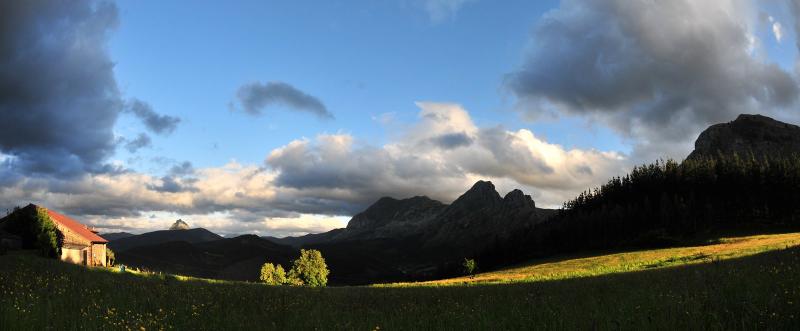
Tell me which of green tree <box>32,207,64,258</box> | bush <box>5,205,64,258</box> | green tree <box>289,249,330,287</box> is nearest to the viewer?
green tree <box>32,207,64,258</box>

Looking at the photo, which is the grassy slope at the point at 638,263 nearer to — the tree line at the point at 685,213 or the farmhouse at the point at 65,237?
the tree line at the point at 685,213

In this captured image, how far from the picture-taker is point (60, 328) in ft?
29.6

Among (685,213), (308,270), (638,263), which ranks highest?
(685,213)

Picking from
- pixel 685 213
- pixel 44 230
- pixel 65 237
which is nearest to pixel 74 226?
pixel 65 237

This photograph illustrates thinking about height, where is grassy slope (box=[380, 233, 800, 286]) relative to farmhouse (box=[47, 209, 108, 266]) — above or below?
below

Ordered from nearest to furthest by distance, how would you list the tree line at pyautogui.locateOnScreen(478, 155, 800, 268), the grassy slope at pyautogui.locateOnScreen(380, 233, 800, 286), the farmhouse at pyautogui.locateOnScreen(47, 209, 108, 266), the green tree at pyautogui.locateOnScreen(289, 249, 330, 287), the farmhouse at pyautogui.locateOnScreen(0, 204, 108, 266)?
the grassy slope at pyautogui.locateOnScreen(380, 233, 800, 286)
the farmhouse at pyautogui.locateOnScreen(0, 204, 108, 266)
the farmhouse at pyautogui.locateOnScreen(47, 209, 108, 266)
the green tree at pyautogui.locateOnScreen(289, 249, 330, 287)
the tree line at pyautogui.locateOnScreen(478, 155, 800, 268)

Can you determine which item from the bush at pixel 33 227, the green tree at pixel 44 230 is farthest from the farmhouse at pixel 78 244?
the green tree at pixel 44 230

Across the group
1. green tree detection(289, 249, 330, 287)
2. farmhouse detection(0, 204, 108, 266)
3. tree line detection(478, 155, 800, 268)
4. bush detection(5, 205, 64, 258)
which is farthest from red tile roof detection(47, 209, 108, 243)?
tree line detection(478, 155, 800, 268)

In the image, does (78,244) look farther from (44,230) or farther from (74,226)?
(44,230)

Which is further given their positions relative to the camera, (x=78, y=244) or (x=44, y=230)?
(x=78, y=244)

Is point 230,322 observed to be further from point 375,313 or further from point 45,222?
point 45,222

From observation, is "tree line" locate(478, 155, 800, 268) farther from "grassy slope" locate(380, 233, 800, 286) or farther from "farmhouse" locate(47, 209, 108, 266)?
"farmhouse" locate(47, 209, 108, 266)

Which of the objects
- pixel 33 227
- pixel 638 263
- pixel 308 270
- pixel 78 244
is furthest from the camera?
pixel 308 270

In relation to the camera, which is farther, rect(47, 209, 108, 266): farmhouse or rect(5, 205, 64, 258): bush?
rect(47, 209, 108, 266): farmhouse
